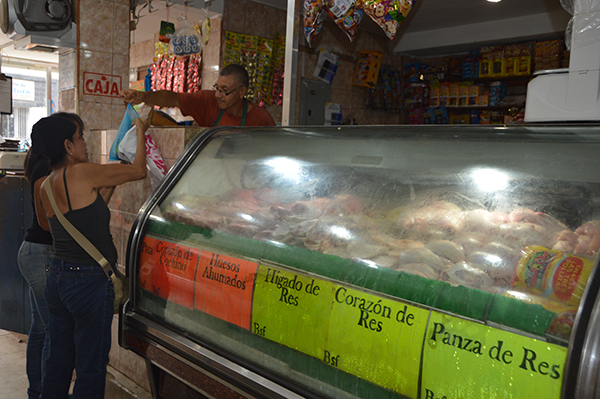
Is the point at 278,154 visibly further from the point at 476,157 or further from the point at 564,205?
the point at 564,205

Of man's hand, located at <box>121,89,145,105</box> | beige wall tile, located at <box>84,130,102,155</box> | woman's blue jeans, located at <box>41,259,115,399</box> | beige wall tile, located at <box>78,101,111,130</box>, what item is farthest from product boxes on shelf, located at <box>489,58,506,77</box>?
woman's blue jeans, located at <box>41,259,115,399</box>

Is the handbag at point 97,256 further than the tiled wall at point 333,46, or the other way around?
the tiled wall at point 333,46

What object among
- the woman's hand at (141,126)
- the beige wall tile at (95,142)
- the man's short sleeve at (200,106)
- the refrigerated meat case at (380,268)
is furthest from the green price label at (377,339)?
the beige wall tile at (95,142)

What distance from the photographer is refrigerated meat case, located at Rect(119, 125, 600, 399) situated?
1022 millimetres

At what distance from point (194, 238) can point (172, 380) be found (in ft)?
1.87

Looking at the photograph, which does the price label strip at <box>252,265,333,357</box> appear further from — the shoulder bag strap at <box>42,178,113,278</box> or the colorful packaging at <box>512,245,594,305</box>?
the shoulder bag strap at <box>42,178,113,278</box>

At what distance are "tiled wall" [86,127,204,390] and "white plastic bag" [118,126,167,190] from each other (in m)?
0.06

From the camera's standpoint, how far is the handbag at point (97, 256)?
2100 mm

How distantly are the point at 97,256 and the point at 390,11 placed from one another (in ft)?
5.98

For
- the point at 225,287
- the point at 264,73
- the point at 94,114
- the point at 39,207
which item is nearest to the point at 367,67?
the point at 264,73

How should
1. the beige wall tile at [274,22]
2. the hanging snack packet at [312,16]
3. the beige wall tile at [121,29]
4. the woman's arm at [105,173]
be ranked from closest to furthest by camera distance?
1. the woman's arm at [105,173]
2. the hanging snack packet at [312,16]
3. the beige wall tile at [121,29]
4. the beige wall tile at [274,22]

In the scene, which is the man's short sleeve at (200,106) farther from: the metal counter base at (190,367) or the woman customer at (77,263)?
the metal counter base at (190,367)

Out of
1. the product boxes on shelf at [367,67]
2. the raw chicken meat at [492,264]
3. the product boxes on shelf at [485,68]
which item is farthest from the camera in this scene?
the product boxes on shelf at [367,67]

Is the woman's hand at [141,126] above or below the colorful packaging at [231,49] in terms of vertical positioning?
below
